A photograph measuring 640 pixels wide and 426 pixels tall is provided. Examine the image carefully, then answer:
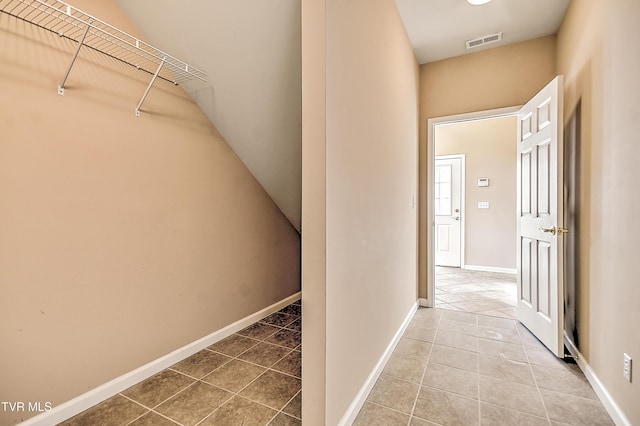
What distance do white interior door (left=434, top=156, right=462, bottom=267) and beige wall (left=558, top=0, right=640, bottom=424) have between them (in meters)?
3.31

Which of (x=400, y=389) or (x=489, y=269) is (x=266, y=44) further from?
(x=489, y=269)

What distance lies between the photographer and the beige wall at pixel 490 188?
4988 mm

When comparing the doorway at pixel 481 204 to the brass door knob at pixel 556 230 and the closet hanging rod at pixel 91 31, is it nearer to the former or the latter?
the brass door knob at pixel 556 230

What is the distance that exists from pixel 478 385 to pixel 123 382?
2229 mm

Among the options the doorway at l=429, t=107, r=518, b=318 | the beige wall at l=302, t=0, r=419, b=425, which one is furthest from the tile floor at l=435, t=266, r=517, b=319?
the beige wall at l=302, t=0, r=419, b=425

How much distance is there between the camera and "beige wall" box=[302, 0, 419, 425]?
1.29 meters

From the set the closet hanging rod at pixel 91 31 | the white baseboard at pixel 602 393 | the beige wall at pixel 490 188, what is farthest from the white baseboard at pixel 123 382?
the beige wall at pixel 490 188

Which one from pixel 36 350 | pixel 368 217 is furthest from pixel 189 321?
pixel 368 217

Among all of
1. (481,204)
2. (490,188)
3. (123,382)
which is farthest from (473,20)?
(123,382)

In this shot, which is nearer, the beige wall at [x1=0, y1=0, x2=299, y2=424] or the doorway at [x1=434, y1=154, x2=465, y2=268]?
the beige wall at [x1=0, y1=0, x2=299, y2=424]

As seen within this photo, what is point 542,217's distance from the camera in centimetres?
245

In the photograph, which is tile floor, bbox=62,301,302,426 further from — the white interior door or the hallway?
the white interior door

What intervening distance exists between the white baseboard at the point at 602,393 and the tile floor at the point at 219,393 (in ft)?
5.36

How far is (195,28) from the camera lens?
73.5 inches
